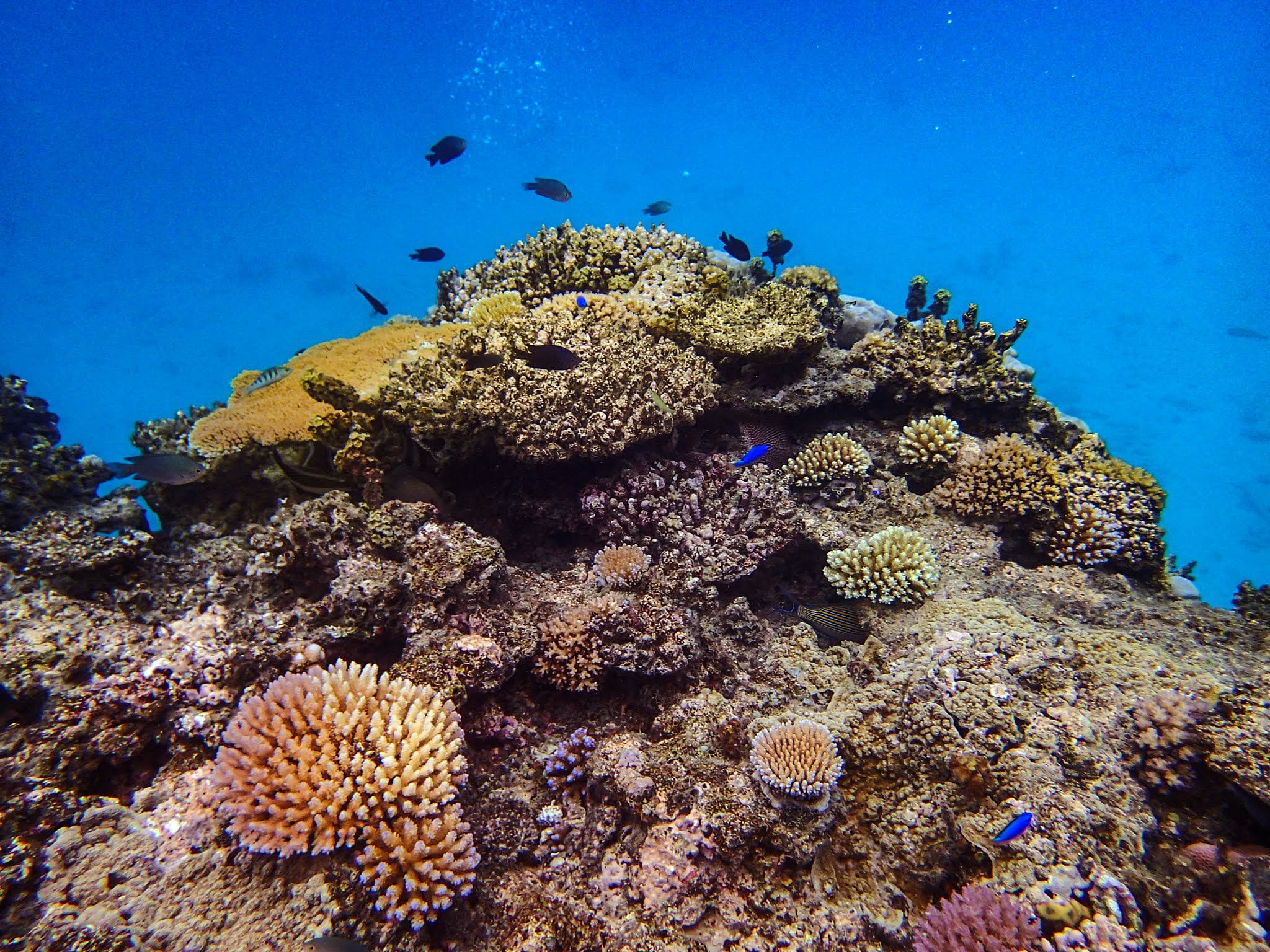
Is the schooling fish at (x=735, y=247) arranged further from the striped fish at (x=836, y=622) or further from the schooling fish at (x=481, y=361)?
the striped fish at (x=836, y=622)

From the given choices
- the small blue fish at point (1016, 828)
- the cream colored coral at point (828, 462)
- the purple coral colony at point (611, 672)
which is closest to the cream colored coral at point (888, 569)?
the purple coral colony at point (611, 672)

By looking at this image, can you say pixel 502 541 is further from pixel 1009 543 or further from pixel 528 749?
pixel 1009 543

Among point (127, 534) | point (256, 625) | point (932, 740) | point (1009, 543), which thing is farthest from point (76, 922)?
point (1009, 543)

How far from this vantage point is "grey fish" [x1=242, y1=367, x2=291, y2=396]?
6.32 m

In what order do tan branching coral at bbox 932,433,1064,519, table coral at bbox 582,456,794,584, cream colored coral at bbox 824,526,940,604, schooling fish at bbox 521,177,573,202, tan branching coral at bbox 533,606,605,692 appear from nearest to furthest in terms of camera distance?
tan branching coral at bbox 533,606,605,692 < cream colored coral at bbox 824,526,940,604 < table coral at bbox 582,456,794,584 < tan branching coral at bbox 932,433,1064,519 < schooling fish at bbox 521,177,573,202

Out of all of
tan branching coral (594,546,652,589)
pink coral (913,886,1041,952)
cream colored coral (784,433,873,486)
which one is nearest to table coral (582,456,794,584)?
tan branching coral (594,546,652,589)

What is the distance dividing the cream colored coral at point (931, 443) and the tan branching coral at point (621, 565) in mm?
3480

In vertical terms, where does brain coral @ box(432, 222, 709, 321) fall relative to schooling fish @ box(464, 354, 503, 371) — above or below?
above

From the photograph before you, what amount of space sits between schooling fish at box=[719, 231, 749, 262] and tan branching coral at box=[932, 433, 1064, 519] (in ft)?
13.5

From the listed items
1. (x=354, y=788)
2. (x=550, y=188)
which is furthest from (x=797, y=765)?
(x=550, y=188)

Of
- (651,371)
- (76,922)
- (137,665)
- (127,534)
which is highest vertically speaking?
(651,371)

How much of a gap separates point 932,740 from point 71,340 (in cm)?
12301

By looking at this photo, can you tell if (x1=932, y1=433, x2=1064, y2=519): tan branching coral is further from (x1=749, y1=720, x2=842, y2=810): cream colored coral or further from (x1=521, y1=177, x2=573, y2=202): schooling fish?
(x1=521, y1=177, x2=573, y2=202): schooling fish

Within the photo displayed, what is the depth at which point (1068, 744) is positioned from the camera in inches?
134
